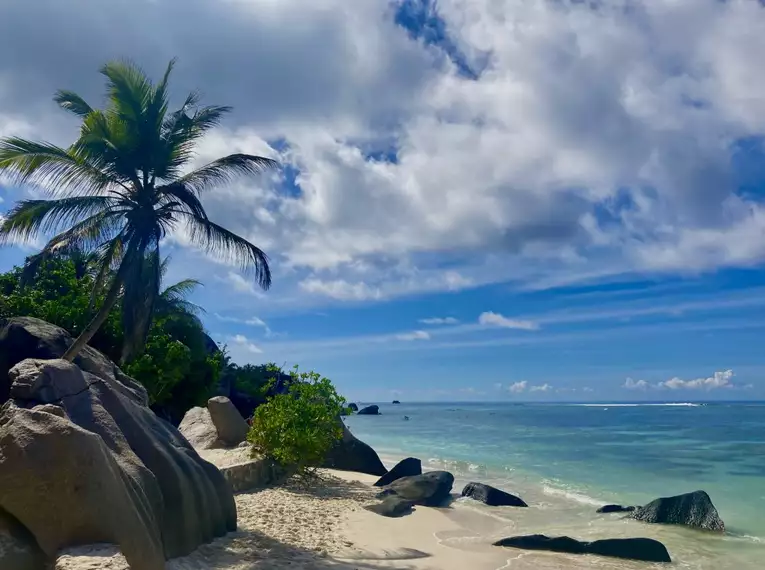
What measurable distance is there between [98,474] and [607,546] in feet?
25.4

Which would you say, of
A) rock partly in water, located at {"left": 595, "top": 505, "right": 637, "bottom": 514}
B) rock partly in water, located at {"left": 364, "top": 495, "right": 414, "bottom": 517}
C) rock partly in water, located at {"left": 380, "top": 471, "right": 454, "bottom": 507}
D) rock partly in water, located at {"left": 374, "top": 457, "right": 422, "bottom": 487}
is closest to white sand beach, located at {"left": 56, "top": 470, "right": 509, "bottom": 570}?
rock partly in water, located at {"left": 364, "top": 495, "right": 414, "bottom": 517}

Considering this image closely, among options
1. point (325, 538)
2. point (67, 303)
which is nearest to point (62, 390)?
point (325, 538)

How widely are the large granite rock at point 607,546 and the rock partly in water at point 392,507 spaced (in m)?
2.36

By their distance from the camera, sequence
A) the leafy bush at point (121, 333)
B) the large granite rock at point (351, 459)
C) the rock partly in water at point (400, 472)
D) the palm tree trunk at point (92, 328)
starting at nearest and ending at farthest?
the palm tree trunk at point (92, 328)
the rock partly in water at point (400, 472)
the large granite rock at point (351, 459)
the leafy bush at point (121, 333)

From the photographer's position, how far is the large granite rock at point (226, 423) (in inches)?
614

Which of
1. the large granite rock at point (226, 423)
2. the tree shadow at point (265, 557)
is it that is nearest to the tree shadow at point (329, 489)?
the large granite rock at point (226, 423)

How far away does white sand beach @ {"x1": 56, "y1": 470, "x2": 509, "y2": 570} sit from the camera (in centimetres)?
675

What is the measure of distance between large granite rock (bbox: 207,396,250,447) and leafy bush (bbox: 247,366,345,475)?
85.3 inches

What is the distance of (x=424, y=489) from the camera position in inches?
543

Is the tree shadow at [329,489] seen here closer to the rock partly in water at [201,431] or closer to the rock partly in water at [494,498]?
the rock partly in water at [494,498]

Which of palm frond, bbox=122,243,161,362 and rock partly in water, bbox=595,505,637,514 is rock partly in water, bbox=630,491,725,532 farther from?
palm frond, bbox=122,243,161,362

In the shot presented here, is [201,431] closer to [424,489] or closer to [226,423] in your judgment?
[226,423]

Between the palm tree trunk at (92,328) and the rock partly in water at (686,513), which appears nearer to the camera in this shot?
the palm tree trunk at (92,328)

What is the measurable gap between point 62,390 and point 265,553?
3.01 metres
